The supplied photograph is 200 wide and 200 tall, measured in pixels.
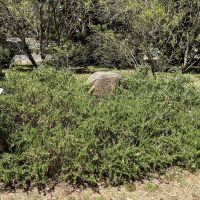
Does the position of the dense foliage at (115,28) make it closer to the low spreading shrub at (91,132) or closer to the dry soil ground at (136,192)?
the low spreading shrub at (91,132)

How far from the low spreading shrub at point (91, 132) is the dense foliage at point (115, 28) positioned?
11.0 feet

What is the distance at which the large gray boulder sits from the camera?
7.26 meters

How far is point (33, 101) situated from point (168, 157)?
2.31 metres

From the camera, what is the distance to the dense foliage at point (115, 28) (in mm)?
10339

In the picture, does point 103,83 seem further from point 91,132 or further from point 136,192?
point 136,192

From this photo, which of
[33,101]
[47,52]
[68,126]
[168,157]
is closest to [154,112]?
[168,157]

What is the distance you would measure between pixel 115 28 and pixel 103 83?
528 centimetres

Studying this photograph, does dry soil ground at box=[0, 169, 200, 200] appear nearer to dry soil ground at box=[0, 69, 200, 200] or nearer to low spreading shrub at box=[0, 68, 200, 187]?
dry soil ground at box=[0, 69, 200, 200]

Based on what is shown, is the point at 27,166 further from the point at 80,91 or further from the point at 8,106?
the point at 80,91

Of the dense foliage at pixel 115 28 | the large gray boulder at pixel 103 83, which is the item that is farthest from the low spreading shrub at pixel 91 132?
the dense foliage at pixel 115 28

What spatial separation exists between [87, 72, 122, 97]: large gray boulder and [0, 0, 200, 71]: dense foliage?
9.63 feet

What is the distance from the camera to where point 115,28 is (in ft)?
40.2

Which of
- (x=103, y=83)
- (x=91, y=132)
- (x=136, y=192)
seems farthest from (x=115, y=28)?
(x=136, y=192)

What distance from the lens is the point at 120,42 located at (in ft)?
37.5
